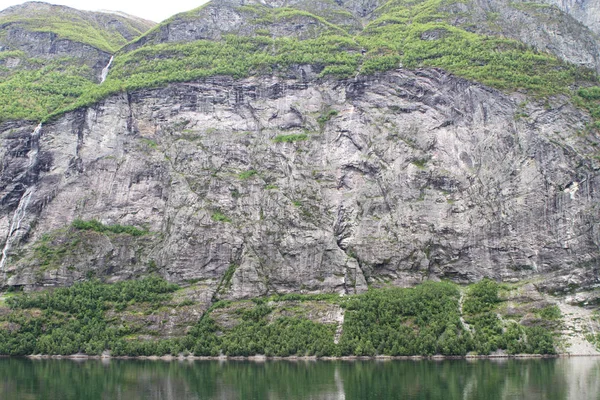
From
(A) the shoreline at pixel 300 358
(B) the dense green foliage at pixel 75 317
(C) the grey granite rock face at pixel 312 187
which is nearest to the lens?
A: (A) the shoreline at pixel 300 358

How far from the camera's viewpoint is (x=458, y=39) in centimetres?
14212

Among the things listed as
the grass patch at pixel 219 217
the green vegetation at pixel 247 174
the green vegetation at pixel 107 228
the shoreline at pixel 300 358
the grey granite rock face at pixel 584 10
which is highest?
the grey granite rock face at pixel 584 10

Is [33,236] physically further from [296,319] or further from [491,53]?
[491,53]

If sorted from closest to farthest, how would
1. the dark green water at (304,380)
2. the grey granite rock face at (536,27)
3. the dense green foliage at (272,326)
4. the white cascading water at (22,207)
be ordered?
the dark green water at (304,380)
the dense green foliage at (272,326)
the white cascading water at (22,207)
the grey granite rock face at (536,27)

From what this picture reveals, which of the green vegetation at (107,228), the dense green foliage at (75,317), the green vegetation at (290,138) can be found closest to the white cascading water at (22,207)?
the green vegetation at (107,228)

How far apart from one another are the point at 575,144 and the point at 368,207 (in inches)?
1644

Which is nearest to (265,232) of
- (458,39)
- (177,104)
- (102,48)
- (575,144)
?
(177,104)

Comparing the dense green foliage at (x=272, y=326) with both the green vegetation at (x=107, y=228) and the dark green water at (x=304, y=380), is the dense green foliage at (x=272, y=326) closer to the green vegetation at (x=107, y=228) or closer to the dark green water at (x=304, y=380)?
the dark green water at (x=304, y=380)

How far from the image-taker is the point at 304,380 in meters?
62.6

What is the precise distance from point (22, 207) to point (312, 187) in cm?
5930

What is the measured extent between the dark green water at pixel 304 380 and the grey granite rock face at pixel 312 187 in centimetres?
2560

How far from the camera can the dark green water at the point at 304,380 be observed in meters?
51.8

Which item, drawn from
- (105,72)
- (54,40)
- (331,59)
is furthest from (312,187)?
(54,40)

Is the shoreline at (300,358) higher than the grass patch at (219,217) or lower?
lower
